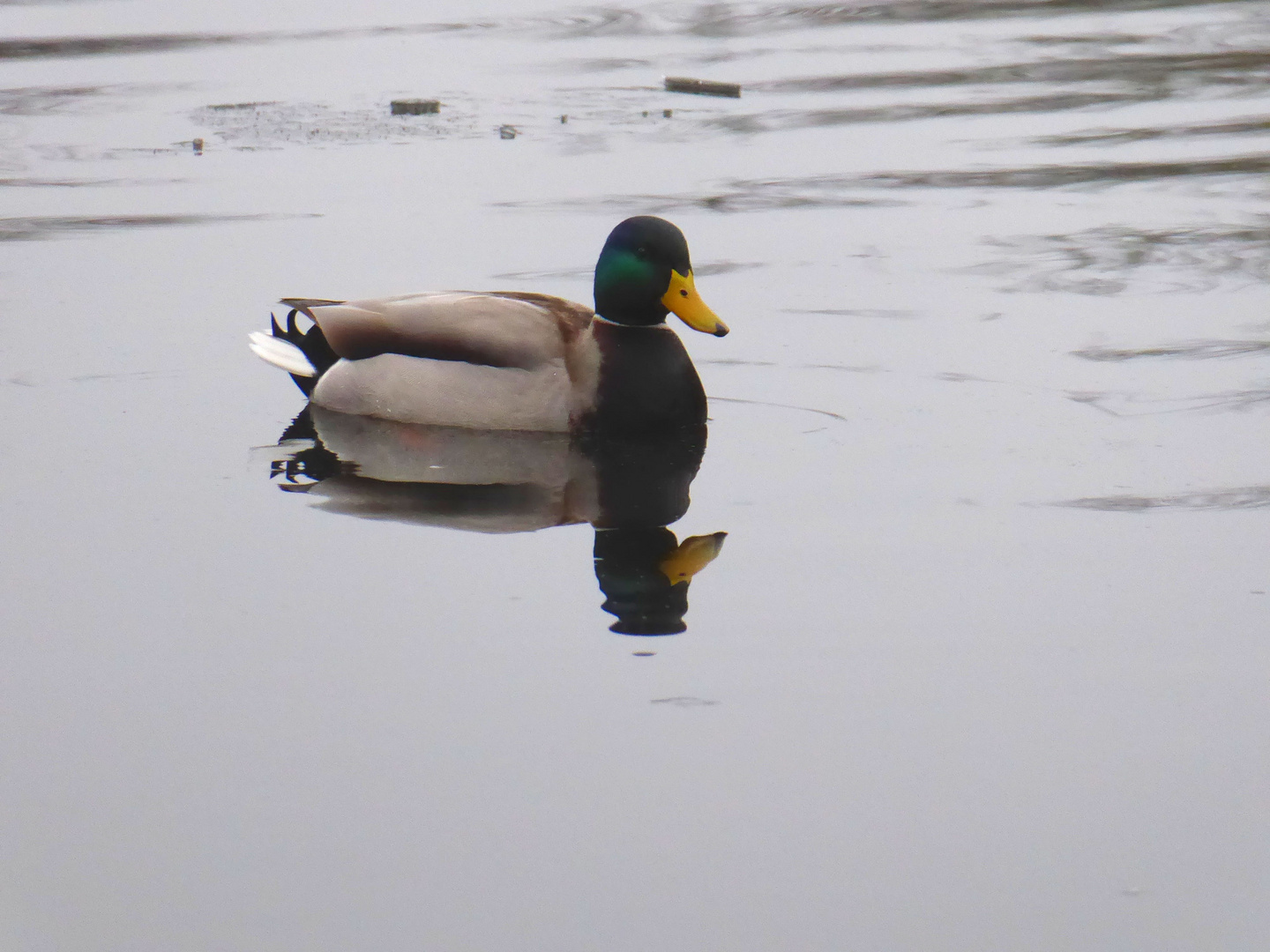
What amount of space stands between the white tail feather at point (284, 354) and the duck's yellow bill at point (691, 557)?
94.8 inches

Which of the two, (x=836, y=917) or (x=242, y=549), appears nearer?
(x=836, y=917)

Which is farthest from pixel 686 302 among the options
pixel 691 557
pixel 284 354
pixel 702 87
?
pixel 702 87

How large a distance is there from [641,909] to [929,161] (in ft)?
26.0

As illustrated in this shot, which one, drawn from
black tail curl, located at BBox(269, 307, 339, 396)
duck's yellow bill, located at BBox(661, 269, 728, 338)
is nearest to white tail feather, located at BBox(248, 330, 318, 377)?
black tail curl, located at BBox(269, 307, 339, 396)

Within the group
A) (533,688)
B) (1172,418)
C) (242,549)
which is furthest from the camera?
(1172,418)

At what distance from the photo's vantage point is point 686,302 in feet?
22.5

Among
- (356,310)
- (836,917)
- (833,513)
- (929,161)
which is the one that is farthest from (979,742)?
(929,161)

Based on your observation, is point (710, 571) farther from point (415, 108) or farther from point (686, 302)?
point (415, 108)

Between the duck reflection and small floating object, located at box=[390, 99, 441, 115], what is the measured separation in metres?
5.00

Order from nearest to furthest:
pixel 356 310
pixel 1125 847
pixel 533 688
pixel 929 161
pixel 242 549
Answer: pixel 1125 847, pixel 533 688, pixel 242 549, pixel 356 310, pixel 929 161

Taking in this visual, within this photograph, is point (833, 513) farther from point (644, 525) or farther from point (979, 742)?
point (979, 742)

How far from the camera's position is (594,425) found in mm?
6656

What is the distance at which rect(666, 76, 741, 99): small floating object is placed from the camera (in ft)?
41.0

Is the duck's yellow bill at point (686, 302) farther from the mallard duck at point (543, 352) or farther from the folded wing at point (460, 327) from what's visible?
the folded wing at point (460, 327)
